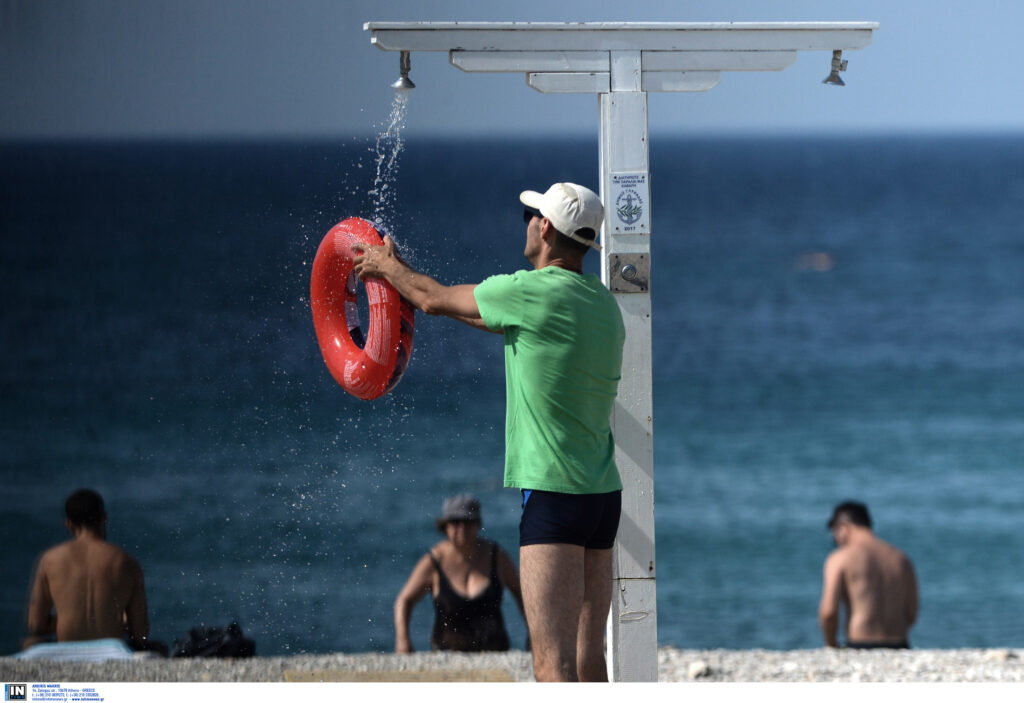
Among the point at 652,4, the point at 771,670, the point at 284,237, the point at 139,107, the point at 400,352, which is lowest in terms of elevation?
the point at 771,670

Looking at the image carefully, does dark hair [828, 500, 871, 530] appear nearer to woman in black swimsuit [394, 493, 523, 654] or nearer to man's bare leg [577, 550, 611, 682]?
woman in black swimsuit [394, 493, 523, 654]

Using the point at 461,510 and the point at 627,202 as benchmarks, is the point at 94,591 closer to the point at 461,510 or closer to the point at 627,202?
the point at 461,510

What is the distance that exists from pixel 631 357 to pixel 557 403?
0.78 meters

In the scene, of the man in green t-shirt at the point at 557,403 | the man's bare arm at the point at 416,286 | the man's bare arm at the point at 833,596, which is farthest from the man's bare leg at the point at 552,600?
the man's bare arm at the point at 833,596

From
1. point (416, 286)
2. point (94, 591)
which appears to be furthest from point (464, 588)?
point (416, 286)

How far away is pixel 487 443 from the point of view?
2328 centimetres

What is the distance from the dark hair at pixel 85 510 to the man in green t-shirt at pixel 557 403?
3198 mm

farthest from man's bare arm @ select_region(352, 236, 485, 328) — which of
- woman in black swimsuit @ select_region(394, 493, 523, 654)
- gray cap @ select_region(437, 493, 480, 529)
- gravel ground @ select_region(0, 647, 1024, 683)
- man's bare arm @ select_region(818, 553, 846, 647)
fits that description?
man's bare arm @ select_region(818, 553, 846, 647)

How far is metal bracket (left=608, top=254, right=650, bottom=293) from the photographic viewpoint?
366 centimetres

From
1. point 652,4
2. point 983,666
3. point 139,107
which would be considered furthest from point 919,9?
point 983,666

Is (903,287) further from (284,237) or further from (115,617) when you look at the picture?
(115,617)

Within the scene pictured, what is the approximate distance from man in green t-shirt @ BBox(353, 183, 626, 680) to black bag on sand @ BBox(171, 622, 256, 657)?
243 cm

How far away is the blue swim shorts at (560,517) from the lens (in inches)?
116

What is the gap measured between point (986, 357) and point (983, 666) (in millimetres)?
30750
